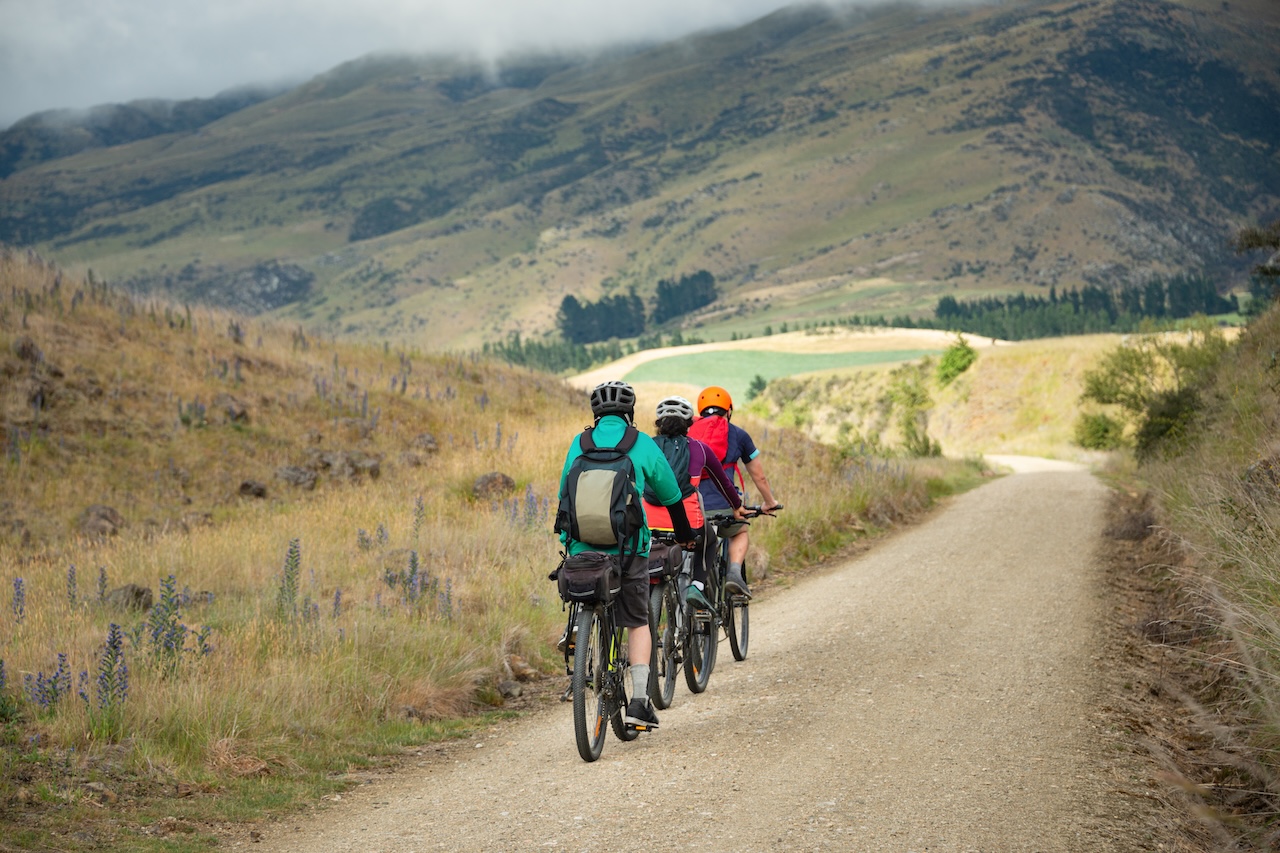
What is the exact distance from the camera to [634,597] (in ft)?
24.5

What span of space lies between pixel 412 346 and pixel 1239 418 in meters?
21.8

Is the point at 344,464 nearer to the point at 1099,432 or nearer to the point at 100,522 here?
the point at 100,522

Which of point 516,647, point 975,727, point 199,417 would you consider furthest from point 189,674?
point 199,417

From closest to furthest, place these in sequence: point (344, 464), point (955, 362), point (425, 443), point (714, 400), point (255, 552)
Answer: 1. point (714, 400)
2. point (255, 552)
3. point (344, 464)
4. point (425, 443)
5. point (955, 362)

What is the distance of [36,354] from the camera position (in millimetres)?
20062

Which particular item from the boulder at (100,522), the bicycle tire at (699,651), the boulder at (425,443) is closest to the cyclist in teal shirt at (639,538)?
the bicycle tire at (699,651)

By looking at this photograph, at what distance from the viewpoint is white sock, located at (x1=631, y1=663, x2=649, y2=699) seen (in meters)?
7.51

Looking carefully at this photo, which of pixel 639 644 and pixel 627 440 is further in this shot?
pixel 639 644

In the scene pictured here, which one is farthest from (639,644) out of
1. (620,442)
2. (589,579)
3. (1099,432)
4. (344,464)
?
(1099,432)

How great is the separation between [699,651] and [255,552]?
690 centimetres

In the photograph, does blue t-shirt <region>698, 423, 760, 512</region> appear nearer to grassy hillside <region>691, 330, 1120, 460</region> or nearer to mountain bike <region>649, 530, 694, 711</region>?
mountain bike <region>649, 530, 694, 711</region>

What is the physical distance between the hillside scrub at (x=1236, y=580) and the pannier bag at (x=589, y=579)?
344cm

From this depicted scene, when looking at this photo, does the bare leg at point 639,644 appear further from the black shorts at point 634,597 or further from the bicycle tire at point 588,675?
the bicycle tire at point 588,675

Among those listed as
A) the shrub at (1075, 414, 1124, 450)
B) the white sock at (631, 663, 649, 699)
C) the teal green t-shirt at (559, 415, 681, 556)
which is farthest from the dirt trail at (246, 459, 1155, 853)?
the shrub at (1075, 414, 1124, 450)
